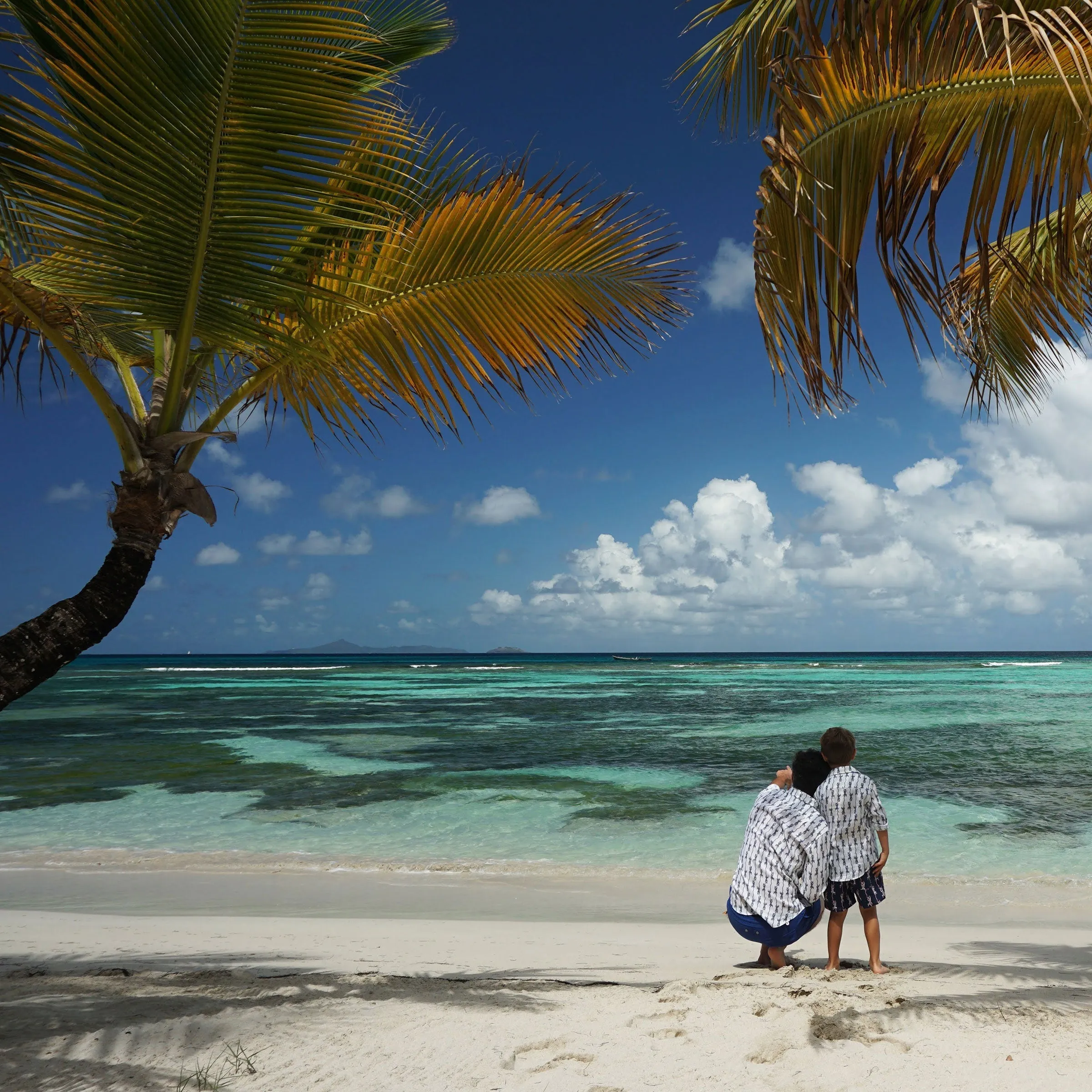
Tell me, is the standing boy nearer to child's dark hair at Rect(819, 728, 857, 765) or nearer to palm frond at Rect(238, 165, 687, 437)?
child's dark hair at Rect(819, 728, 857, 765)

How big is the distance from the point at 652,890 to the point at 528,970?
118 inches

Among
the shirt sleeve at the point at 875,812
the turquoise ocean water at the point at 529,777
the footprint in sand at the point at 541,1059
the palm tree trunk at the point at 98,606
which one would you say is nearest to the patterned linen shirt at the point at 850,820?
the shirt sleeve at the point at 875,812

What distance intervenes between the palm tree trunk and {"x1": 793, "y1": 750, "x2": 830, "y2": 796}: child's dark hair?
3309 millimetres

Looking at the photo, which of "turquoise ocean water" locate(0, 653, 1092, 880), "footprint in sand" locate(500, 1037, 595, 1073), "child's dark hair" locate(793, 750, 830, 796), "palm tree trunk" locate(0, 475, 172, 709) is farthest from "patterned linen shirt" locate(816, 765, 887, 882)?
"turquoise ocean water" locate(0, 653, 1092, 880)

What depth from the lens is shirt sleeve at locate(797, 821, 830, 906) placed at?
14.2ft

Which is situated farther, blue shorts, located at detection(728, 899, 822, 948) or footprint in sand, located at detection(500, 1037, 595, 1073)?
blue shorts, located at detection(728, 899, 822, 948)

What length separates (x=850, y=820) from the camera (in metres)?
4.39

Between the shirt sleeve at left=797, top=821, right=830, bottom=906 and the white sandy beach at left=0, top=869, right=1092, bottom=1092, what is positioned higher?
the shirt sleeve at left=797, top=821, right=830, bottom=906

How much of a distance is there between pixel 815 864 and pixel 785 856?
165mm

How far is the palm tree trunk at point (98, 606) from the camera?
3.11 meters

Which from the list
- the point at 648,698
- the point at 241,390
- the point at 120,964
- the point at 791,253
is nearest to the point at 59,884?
the point at 120,964

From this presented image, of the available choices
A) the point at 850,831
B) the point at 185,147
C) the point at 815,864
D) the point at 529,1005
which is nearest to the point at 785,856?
the point at 815,864

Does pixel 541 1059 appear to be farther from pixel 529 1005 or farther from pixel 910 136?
pixel 910 136

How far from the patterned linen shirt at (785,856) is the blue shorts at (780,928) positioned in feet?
0.12
